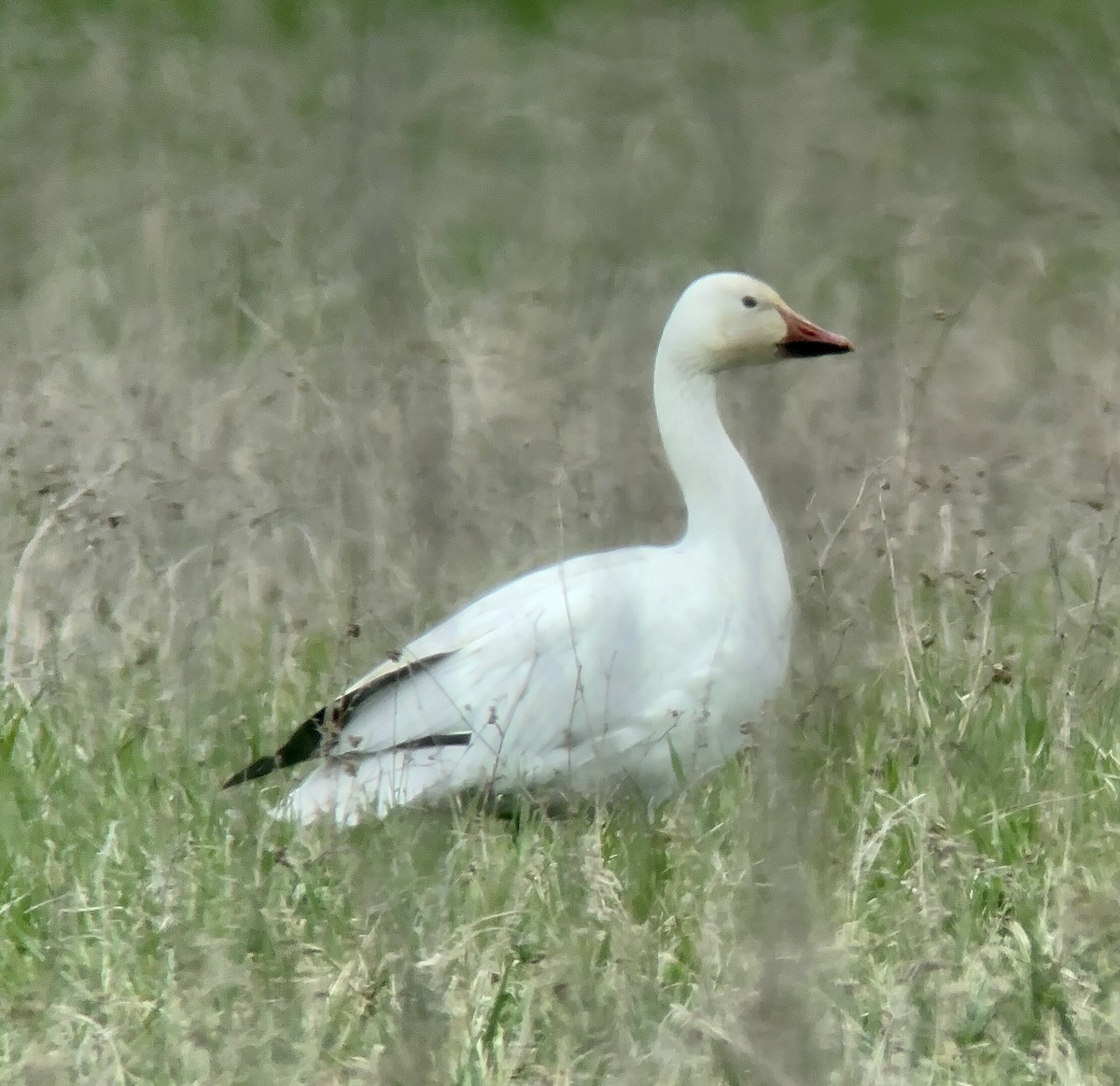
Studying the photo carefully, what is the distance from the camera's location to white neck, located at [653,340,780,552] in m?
4.31

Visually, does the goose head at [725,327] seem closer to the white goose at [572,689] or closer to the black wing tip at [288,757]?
the white goose at [572,689]

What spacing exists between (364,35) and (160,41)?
8.13m

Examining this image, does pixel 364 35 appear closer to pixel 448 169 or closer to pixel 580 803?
pixel 580 803

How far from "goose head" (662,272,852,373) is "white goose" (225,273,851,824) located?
2.12 ft

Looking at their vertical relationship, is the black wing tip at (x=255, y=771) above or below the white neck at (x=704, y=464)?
below

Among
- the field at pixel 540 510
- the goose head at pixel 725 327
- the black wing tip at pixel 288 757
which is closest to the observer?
the field at pixel 540 510

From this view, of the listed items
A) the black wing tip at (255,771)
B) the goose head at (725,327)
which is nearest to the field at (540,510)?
the black wing tip at (255,771)

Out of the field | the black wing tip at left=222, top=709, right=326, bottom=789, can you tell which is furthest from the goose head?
the black wing tip at left=222, top=709, right=326, bottom=789

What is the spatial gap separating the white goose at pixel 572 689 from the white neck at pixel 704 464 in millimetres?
187

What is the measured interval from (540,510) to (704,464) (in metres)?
0.94

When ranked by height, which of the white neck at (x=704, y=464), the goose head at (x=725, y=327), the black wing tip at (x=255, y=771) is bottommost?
the black wing tip at (x=255, y=771)

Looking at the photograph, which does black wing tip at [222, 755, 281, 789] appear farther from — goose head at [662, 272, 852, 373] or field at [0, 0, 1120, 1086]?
goose head at [662, 272, 852, 373]

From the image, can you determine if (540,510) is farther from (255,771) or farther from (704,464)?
(255,771)

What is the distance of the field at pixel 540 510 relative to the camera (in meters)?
2.69
